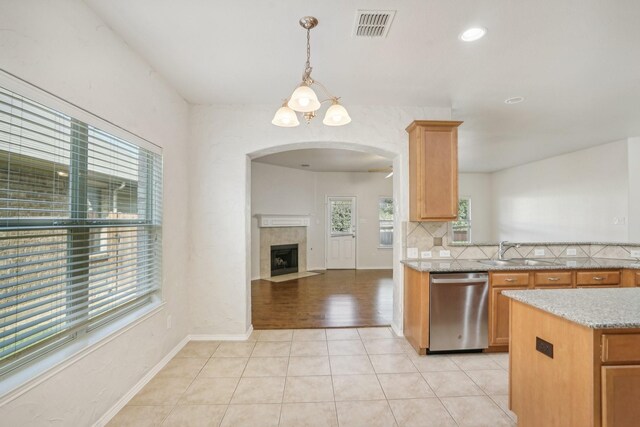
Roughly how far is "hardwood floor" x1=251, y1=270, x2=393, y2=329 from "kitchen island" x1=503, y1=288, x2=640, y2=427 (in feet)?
6.99

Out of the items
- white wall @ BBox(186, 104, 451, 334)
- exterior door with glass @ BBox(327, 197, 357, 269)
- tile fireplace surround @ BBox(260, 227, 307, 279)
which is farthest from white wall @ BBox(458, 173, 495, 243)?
white wall @ BBox(186, 104, 451, 334)

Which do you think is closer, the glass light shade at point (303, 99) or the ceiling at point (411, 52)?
the glass light shade at point (303, 99)

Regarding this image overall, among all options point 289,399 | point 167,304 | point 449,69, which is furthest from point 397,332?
point 449,69

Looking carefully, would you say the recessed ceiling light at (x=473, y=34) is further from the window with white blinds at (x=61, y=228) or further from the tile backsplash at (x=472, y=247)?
the window with white blinds at (x=61, y=228)

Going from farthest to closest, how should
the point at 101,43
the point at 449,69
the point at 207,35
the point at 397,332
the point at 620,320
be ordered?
the point at 397,332
the point at 449,69
the point at 207,35
the point at 101,43
the point at 620,320

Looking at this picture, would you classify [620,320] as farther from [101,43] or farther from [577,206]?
[577,206]

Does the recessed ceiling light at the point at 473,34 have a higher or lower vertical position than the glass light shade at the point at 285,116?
higher

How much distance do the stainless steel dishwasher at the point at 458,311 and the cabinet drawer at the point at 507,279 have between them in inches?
3.5

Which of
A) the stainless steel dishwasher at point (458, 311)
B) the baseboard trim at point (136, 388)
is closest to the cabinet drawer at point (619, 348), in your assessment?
the stainless steel dishwasher at point (458, 311)

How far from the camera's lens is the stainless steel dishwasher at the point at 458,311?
2.86 meters

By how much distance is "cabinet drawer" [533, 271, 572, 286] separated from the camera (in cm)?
294

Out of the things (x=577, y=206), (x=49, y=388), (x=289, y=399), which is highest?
(x=577, y=206)

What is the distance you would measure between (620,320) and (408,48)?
2.16 metres

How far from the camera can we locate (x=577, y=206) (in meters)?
5.70
